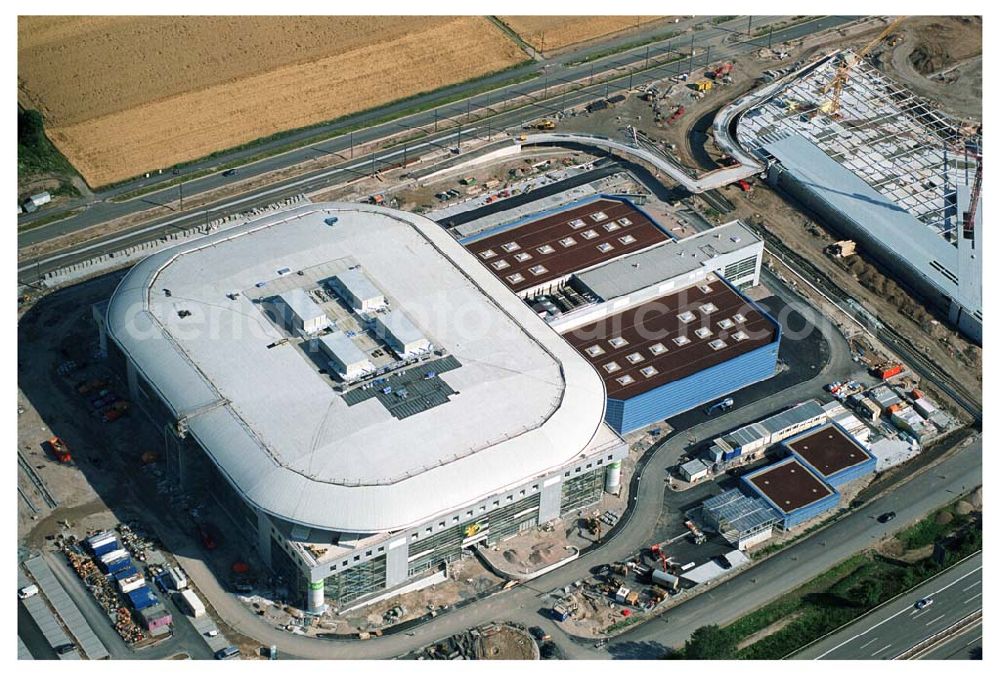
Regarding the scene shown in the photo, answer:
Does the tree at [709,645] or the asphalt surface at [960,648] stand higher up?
the tree at [709,645]

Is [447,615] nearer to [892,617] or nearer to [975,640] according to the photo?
[892,617]

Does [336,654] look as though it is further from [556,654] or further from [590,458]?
[590,458]

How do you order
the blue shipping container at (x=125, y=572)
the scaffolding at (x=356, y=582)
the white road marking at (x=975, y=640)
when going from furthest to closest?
the blue shipping container at (x=125, y=572), the white road marking at (x=975, y=640), the scaffolding at (x=356, y=582)

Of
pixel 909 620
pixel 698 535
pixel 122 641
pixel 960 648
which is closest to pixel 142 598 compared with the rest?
pixel 122 641

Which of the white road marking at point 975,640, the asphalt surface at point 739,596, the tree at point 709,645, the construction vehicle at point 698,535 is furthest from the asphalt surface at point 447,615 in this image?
the white road marking at point 975,640

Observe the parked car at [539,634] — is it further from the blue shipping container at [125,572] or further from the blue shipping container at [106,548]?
the blue shipping container at [106,548]

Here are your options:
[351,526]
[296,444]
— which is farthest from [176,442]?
[351,526]
